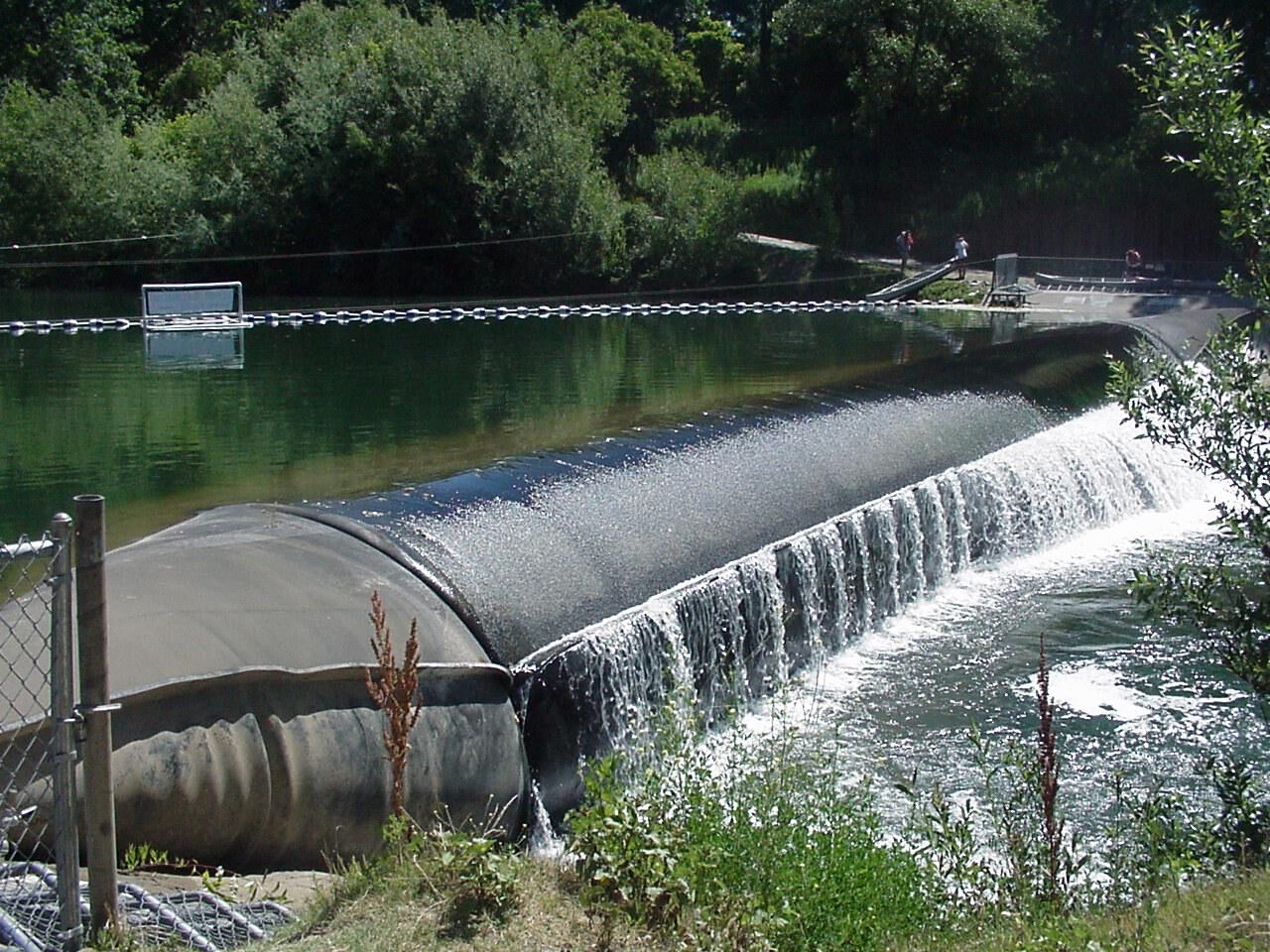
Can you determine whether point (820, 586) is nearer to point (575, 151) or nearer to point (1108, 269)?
point (1108, 269)

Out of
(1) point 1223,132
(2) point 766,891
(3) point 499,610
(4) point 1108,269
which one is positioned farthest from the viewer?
(4) point 1108,269

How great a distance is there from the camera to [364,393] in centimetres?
1920

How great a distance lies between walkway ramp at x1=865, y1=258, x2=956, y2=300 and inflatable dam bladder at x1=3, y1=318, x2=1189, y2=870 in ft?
66.7

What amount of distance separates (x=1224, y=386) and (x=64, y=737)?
14.0 feet

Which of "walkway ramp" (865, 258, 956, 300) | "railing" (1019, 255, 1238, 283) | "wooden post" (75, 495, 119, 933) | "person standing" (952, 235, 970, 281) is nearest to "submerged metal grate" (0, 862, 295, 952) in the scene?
"wooden post" (75, 495, 119, 933)

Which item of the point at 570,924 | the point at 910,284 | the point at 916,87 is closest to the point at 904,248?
the point at 910,284

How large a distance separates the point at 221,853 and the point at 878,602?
7.13 metres

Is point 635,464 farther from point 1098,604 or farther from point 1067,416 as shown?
point 1067,416

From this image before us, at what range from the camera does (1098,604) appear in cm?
1248

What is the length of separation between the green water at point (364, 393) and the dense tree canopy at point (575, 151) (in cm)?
941

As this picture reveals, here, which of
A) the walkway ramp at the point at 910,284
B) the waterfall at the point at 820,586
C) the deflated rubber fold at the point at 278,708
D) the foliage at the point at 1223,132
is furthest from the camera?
the walkway ramp at the point at 910,284

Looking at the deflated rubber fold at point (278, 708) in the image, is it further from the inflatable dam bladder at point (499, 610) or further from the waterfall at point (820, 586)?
the waterfall at point (820, 586)

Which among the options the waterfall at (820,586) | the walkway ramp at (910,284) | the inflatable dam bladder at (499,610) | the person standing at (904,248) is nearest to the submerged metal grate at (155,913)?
the inflatable dam bladder at (499,610)

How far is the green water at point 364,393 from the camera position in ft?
45.4
